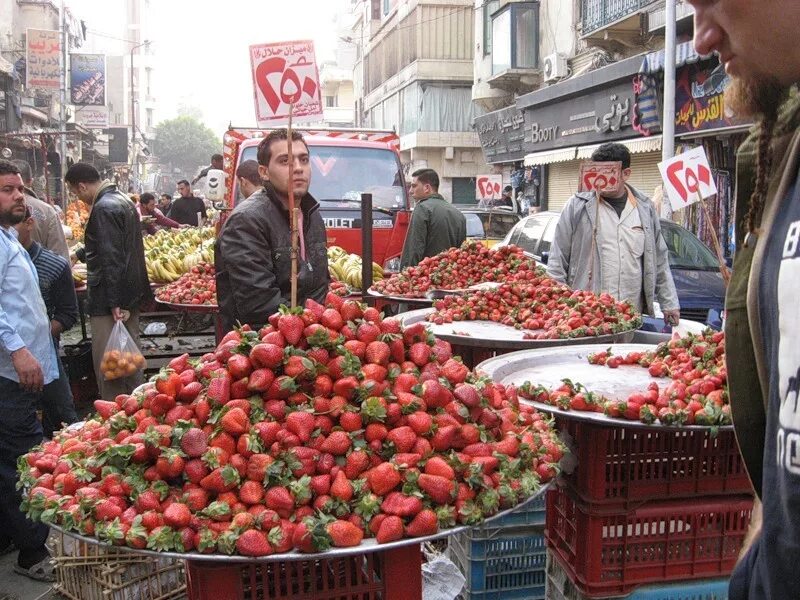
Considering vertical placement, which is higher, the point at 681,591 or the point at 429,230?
the point at 429,230

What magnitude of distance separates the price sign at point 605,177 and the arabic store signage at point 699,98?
1081 cm

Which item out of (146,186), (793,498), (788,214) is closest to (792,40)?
(788,214)

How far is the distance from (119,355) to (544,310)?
133 inches

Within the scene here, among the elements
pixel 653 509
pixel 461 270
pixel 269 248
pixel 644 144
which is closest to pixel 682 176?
pixel 461 270

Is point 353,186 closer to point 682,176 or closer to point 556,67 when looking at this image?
point 682,176

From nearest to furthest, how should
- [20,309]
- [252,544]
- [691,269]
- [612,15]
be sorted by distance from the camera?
[252,544], [20,309], [691,269], [612,15]

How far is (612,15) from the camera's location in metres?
19.0

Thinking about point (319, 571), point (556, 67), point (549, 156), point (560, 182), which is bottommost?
point (319, 571)

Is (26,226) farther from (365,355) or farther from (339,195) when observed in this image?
(339,195)

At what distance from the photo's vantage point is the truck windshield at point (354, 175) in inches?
387

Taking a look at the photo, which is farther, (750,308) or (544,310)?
(544,310)

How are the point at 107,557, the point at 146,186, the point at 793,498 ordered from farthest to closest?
the point at 146,186 → the point at 107,557 → the point at 793,498

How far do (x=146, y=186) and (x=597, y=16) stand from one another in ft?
150

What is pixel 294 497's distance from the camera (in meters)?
2.11
